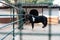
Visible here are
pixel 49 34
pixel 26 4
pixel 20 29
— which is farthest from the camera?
pixel 26 4

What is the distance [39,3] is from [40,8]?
84mm

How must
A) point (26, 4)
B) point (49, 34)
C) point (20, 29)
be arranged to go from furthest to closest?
point (26, 4)
point (20, 29)
point (49, 34)

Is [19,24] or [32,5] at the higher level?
[32,5]

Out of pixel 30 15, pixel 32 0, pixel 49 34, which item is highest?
pixel 32 0

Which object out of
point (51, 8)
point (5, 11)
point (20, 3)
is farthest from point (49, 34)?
point (5, 11)

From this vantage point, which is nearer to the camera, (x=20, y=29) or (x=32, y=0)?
(x=20, y=29)

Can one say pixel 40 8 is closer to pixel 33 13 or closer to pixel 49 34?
pixel 33 13

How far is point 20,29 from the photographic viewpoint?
300 cm

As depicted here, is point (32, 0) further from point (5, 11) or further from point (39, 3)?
point (5, 11)

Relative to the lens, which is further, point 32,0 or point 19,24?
point 32,0

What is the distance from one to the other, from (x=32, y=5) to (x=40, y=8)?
14cm

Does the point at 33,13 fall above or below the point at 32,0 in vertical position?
below

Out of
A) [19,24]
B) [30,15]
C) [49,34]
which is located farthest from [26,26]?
[49,34]

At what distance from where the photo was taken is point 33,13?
336cm
